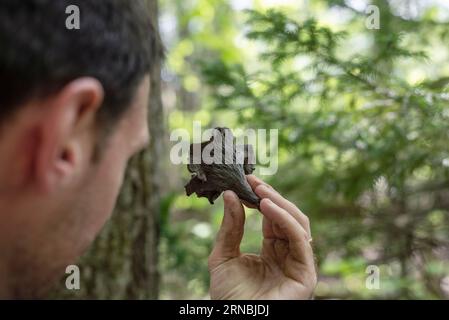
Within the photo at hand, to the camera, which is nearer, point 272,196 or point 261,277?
point 272,196

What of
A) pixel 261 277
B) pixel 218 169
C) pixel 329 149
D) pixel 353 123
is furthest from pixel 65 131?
pixel 329 149

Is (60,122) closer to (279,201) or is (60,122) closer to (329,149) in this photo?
(279,201)

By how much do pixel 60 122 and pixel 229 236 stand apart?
33.4 inches

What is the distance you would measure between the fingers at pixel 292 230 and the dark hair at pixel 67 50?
1.77ft

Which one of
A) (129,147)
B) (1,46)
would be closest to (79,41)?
(1,46)

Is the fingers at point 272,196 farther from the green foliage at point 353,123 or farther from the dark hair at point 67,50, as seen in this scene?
the green foliage at point 353,123

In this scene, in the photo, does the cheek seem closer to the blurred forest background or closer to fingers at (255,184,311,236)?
fingers at (255,184,311,236)

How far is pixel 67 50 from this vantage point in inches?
38.6

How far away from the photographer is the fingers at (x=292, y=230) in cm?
146

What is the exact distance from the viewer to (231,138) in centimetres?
148

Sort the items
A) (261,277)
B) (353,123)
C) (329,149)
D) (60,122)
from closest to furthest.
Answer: (60,122), (261,277), (353,123), (329,149)

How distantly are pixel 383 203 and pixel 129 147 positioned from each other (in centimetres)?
290

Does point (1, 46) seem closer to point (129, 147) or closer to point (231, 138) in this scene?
point (129, 147)

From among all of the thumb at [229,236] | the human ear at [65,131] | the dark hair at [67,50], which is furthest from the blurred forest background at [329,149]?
the human ear at [65,131]
